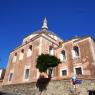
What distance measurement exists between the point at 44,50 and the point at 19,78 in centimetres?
652

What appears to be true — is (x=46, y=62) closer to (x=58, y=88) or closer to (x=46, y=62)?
(x=46, y=62)

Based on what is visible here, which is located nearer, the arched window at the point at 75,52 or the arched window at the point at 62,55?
the arched window at the point at 75,52

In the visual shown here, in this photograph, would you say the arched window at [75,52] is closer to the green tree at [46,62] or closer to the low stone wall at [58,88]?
the green tree at [46,62]

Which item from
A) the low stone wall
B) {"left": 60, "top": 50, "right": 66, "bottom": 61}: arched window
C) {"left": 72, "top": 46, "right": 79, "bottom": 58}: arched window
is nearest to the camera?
the low stone wall

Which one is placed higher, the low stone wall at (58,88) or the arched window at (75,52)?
the arched window at (75,52)

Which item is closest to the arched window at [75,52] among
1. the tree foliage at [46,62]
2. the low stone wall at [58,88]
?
the tree foliage at [46,62]

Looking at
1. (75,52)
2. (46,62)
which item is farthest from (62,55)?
(46,62)

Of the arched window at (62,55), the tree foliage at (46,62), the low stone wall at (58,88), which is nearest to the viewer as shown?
the low stone wall at (58,88)

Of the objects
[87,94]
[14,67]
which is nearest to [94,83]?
[87,94]

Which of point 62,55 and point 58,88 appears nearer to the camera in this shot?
point 58,88

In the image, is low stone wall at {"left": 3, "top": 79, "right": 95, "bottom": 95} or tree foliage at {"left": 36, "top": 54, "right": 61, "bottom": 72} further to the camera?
tree foliage at {"left": 36, "top": 54, "right": 61, "bottom": 72}

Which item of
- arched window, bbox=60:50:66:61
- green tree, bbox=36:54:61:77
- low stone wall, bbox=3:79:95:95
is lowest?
low stone wall, bbox=3:79:95:95

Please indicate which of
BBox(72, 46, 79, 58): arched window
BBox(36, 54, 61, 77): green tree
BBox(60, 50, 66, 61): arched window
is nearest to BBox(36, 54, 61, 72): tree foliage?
BBox(36, 54, 61, 77): green tree

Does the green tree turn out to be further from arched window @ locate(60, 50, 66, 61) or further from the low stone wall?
arched window @ locate(60, 50, 66, 61)
